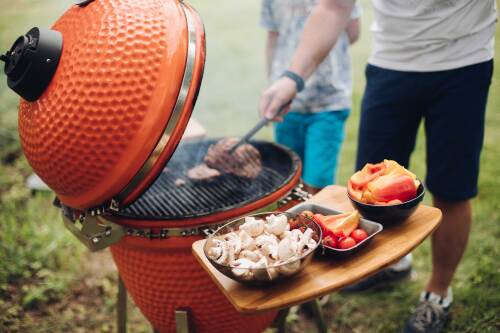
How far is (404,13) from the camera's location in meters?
2.32

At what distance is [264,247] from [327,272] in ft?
0.78

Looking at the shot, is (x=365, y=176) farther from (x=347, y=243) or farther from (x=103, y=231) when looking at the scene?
(x=103, y=231)

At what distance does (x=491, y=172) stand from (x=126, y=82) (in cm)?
417

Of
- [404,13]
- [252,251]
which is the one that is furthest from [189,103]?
[404,13]

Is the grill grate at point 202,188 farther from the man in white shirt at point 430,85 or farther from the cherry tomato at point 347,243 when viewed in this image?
the cherry tomato at point 347,243

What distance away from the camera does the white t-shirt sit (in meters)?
2.21

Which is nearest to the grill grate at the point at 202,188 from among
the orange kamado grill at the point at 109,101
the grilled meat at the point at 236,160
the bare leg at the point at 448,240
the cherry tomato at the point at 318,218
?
the grilled meat at the point at 236,160

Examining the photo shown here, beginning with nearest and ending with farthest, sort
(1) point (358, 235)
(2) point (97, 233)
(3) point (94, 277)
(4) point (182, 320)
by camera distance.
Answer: (1) point (358, 235)
(2) point (97, 233)
(4) point (182, 320)
(3) point (94, 277)

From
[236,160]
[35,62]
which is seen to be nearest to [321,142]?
[236,160]

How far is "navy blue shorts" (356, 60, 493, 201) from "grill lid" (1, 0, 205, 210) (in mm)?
1282

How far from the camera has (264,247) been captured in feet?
4.79

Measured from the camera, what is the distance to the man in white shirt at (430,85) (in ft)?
Answer: 7.43

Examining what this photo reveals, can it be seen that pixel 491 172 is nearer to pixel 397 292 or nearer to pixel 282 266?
pixel 397 292

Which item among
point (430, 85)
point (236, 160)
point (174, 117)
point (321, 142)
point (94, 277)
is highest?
point (174, 117)
